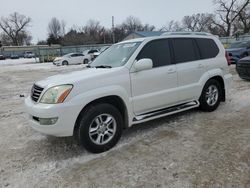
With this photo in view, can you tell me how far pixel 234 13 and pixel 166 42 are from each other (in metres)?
67.3

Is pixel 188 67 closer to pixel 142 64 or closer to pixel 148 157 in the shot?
pixel 142 64

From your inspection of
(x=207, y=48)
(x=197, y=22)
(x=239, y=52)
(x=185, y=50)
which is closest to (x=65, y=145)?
(x=185, y=50)

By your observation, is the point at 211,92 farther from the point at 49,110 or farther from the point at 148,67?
the point at 49,110

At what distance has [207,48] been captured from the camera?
5820mm

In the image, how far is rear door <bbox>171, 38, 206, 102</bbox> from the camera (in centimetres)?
517

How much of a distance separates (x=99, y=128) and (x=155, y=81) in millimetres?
1335

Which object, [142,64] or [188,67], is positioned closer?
[142,64]

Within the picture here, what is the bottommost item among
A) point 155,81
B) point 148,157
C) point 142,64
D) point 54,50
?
point 148,157

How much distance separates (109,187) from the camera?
317cm

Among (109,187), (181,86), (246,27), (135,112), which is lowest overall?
(109,187)

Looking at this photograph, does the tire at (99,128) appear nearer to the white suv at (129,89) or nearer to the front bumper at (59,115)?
the white suv at (129,89)

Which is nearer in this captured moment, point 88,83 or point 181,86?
point 88,83

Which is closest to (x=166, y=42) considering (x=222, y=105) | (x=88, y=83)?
(x=88, y=83)

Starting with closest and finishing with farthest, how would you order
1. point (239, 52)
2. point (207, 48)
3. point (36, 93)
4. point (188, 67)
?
point (36, 93) → point (188, 67) → point (207, 48) → point (239, 52)
